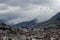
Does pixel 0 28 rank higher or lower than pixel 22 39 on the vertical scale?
higher

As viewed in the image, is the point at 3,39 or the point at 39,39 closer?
the point at 3,39

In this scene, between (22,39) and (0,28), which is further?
(0,28)

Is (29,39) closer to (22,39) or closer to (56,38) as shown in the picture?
(22,39)

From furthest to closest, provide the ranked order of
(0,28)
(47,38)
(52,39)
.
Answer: (0,28), (47,38), (52,39)

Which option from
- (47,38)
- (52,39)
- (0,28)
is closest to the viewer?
(52,39)

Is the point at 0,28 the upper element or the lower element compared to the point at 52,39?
upper

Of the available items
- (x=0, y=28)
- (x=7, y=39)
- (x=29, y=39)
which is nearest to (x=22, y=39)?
(x=29, y=39)

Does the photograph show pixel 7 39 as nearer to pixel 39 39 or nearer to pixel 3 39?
pixel 3 39

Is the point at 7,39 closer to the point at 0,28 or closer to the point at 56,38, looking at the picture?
A: the point at 56,38

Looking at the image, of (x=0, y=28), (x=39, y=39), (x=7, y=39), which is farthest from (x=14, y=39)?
(x=0, y=28)
